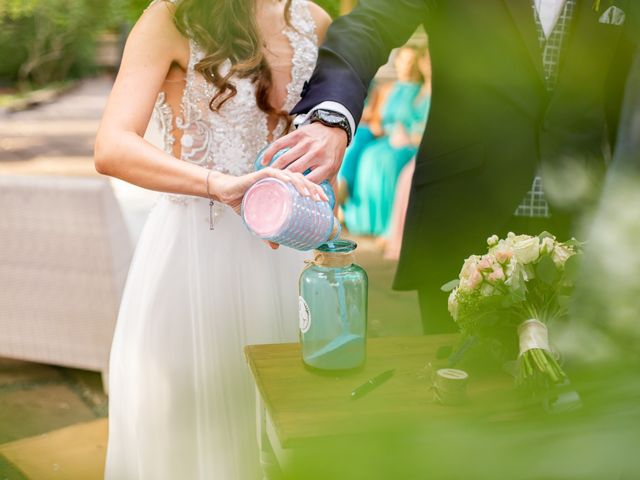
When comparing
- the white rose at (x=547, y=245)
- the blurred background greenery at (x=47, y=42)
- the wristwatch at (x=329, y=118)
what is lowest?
the blurred background greenery at (x=47, y=42)

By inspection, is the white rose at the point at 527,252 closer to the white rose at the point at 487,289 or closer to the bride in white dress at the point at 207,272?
the white rose at the point at 487,289

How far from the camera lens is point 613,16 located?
5.55 feet

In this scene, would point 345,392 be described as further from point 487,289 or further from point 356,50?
point 356,50

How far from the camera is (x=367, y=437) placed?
1.43 ft

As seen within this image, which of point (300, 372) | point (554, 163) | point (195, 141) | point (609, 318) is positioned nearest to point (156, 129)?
point (195, 141)

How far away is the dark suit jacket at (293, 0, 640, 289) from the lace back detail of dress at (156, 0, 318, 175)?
0.13 metres

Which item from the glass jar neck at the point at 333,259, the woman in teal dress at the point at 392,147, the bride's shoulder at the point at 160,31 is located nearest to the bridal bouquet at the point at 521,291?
the glass jar neck at the point at 333,259

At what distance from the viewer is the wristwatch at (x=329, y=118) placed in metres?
1.51

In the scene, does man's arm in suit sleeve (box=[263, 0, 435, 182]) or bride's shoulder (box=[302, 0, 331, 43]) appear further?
bride's shoulder (box=[302, 0, 331, 43])

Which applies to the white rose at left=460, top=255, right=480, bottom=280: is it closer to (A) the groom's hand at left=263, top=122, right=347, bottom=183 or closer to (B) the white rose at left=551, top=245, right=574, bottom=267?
(B) the white rose at left=551, top=245, right=574, bottom=267

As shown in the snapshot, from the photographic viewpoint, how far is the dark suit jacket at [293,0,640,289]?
1723 mm

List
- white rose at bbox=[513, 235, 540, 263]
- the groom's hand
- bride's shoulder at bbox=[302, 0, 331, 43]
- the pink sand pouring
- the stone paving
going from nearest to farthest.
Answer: the pink sand pouring → white rose at bbox=[513, 235, 540, 263] → the groom's hand → bride's shoulder at bbox=[302, 0, 331, 43] → the stone paving

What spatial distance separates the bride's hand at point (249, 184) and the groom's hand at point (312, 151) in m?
0.09

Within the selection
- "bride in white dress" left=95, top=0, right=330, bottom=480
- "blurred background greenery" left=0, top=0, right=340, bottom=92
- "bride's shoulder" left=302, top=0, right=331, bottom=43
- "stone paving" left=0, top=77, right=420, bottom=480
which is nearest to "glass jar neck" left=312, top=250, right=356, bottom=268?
"bride in white dress" left=95, top=0, right=330, bottom=480
